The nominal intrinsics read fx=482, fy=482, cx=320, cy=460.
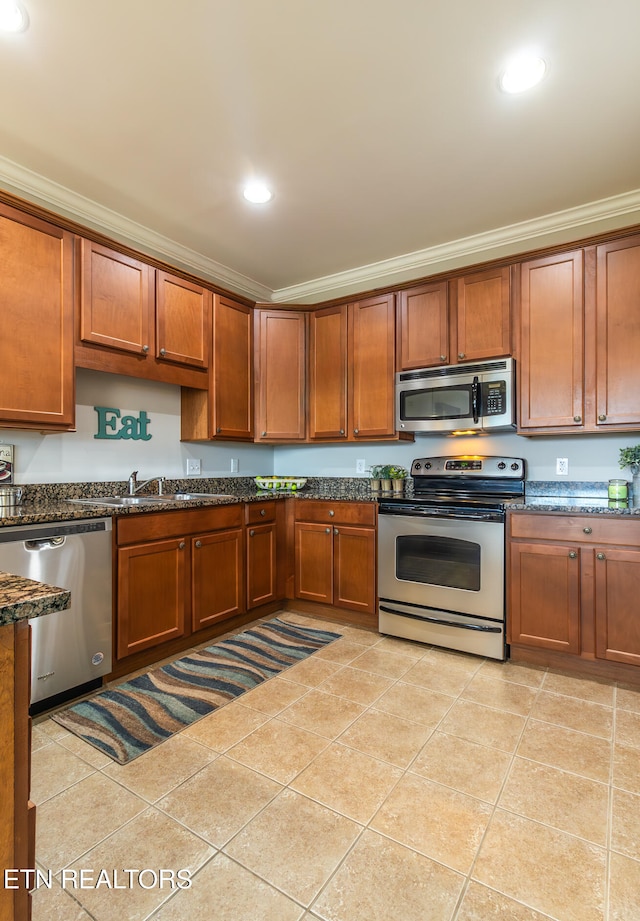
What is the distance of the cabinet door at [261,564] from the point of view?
132 inches

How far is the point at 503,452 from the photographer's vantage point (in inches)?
→ 129

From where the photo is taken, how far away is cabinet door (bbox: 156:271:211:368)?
10.1 ft

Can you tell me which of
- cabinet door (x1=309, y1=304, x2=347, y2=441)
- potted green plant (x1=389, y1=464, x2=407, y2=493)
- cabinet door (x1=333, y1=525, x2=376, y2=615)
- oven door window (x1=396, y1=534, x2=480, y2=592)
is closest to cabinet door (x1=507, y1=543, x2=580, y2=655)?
oven door window (x1=396, y1=534, x2=480, y2=592)

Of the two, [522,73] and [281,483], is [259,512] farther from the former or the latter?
[522,73]

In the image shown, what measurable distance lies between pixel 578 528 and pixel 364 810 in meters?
1.74

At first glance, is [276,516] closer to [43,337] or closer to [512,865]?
[43,337]

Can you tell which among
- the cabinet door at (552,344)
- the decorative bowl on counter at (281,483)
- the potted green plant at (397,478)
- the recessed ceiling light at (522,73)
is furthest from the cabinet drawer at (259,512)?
the recessed ceiling light at (522,73)

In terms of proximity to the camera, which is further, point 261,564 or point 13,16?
point 261,564

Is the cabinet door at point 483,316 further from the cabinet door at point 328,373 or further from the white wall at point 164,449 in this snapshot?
the cabinet door at point 328,373

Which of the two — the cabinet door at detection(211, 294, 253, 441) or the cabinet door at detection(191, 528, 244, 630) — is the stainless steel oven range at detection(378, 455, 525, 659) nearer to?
the cabinet door at detection(191, 528, 244, 630)

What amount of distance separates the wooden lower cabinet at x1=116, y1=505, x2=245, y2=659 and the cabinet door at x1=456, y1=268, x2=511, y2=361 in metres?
1.88

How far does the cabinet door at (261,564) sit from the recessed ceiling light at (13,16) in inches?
105

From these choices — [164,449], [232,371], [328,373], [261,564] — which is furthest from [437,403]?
[164,449]

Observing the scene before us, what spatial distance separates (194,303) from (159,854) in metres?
2.95
